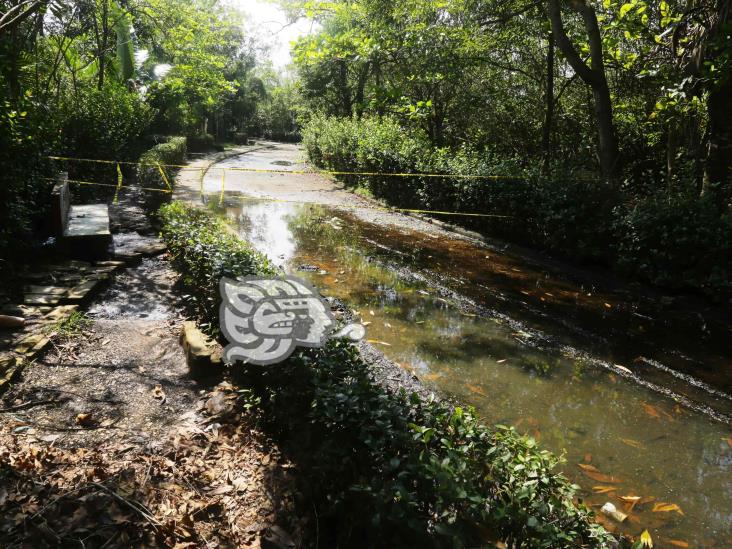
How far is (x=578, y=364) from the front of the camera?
18.2 ft

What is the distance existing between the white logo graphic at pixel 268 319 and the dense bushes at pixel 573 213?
5674mm

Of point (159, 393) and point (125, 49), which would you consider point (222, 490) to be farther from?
point (125, 49)

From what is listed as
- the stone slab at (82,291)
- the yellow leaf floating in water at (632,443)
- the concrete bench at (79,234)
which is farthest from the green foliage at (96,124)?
the yellow leaf floating in water at (632,443)

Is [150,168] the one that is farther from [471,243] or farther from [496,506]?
[496,506]

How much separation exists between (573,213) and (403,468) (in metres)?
7.88

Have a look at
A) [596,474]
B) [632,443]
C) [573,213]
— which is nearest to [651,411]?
[632,443]

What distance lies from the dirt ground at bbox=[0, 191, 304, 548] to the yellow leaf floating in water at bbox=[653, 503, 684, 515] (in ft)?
8.22

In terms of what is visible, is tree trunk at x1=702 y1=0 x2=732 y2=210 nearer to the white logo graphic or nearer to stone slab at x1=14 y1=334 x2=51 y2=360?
the white logo graphic

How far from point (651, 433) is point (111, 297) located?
627cm

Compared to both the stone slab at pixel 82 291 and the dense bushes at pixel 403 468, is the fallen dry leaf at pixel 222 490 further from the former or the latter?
the stone slab at pixel 82 291

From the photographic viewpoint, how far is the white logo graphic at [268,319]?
3609 millimetres

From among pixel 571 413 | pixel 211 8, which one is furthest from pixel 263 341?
pixel 211 8

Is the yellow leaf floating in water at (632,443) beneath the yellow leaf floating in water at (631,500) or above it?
above

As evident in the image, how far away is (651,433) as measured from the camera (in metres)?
4.34
